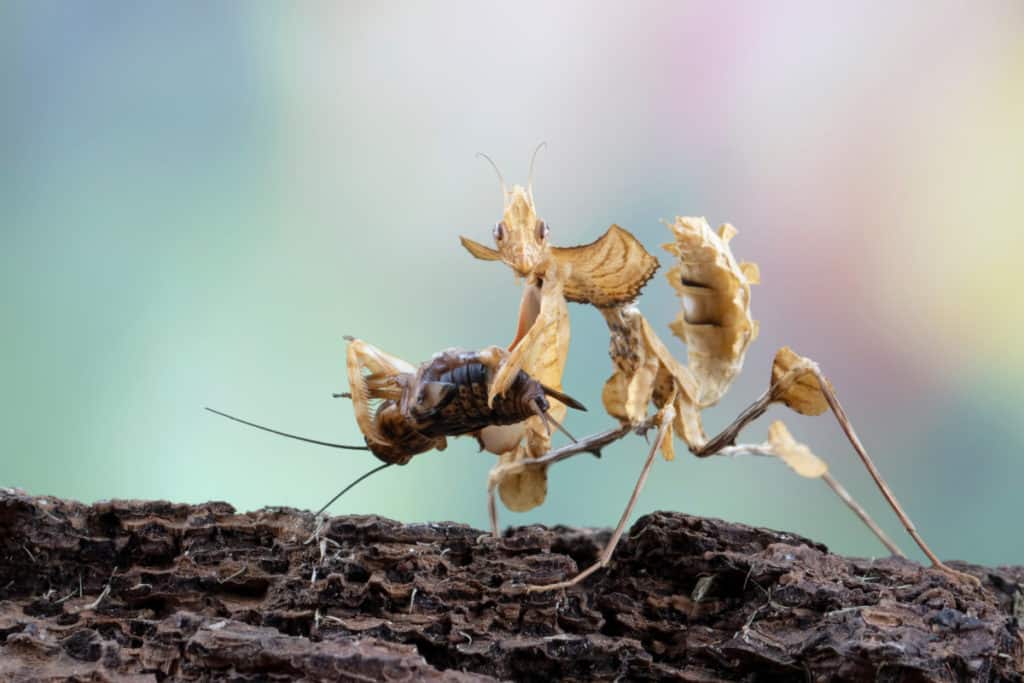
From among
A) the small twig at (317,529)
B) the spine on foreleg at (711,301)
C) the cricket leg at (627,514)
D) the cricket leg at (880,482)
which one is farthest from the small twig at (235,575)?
the cricket leg at (880,482)

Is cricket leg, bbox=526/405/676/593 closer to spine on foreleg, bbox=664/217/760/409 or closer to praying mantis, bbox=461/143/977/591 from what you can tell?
praying mantis, bbox=461/143/977/591

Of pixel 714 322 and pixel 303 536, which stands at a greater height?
pixel 714 322

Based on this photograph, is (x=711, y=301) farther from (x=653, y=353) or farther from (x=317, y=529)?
(x=317, y=529)

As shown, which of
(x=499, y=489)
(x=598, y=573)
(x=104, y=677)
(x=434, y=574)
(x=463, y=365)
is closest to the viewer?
(x=104, y=677)

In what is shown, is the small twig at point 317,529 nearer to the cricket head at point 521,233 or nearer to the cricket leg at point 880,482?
the cricket head at point 521,233

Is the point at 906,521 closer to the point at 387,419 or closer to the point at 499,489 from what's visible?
the point at 499,489

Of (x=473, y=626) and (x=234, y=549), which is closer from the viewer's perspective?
(x=473, y=626)

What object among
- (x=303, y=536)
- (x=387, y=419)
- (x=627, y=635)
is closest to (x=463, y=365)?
(x=387, y=419)
